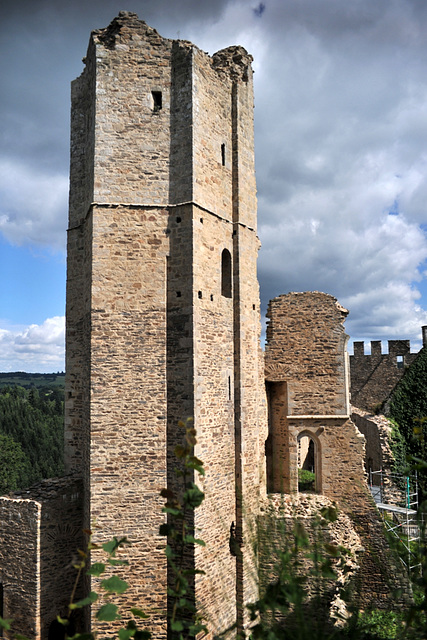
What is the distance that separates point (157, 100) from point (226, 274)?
456cm

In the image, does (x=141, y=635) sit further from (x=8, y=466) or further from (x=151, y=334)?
(x=8, y=466)

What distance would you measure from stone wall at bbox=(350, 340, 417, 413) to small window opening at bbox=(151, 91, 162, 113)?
65.5ft

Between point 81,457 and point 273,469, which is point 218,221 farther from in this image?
point 273,469

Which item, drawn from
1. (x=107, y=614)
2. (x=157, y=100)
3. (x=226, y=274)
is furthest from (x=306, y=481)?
(x=107, y=614)

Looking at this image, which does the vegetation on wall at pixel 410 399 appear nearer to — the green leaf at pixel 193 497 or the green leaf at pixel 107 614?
the green leaf at pixel 193 497

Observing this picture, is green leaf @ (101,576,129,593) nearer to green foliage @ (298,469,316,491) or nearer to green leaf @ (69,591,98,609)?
green leaf @ (69,591,98,609)

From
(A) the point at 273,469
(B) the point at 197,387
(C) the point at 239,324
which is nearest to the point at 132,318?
(B) the point at 197,387

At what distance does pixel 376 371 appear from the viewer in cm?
2667

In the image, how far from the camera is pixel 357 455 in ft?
45.7

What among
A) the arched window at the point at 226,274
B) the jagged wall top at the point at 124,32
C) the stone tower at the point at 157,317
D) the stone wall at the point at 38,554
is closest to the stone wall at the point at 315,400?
the stone tower at the point at 157,317

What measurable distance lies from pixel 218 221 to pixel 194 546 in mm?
7509

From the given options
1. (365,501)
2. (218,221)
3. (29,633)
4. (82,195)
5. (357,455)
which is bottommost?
(29,633)

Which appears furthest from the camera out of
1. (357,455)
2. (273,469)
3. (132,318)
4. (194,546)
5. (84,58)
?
(273,469)

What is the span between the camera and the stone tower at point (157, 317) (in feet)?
33.2
